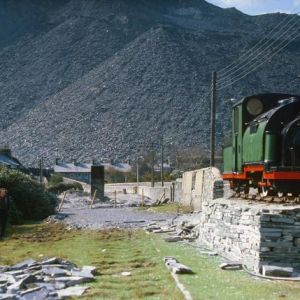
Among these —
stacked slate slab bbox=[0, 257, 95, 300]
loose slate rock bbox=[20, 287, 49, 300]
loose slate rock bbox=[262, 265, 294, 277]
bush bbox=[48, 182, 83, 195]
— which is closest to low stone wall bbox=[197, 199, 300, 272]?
loose slate rock bbox=[262, 265, 294, 277]

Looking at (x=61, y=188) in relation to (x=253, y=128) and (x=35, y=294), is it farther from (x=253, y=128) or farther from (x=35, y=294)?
(x=35, y=294)

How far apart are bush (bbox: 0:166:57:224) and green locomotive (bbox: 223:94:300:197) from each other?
12000 mm

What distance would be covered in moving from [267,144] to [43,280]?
839 centimetres

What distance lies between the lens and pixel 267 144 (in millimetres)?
17156

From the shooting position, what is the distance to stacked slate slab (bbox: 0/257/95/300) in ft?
31.8

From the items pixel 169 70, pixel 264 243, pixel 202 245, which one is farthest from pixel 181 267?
pixel 169 70

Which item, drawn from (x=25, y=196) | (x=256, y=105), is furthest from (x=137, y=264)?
(x=25, y=196)

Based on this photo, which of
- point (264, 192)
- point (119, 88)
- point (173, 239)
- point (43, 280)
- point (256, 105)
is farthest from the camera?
point (119, 88)

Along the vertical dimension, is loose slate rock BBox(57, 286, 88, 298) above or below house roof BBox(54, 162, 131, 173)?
below

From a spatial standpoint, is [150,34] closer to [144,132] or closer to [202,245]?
[144,132]

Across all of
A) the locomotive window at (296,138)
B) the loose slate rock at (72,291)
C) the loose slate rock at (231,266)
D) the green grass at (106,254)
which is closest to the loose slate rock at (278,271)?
the loose slate rock at (231,266)

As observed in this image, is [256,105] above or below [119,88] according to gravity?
below

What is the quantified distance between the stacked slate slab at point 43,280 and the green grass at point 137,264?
314 millimetres

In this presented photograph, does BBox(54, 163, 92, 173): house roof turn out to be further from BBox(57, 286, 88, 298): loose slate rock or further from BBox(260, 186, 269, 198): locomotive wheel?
BBox(57, 286, 88, 298): loose slate rock
